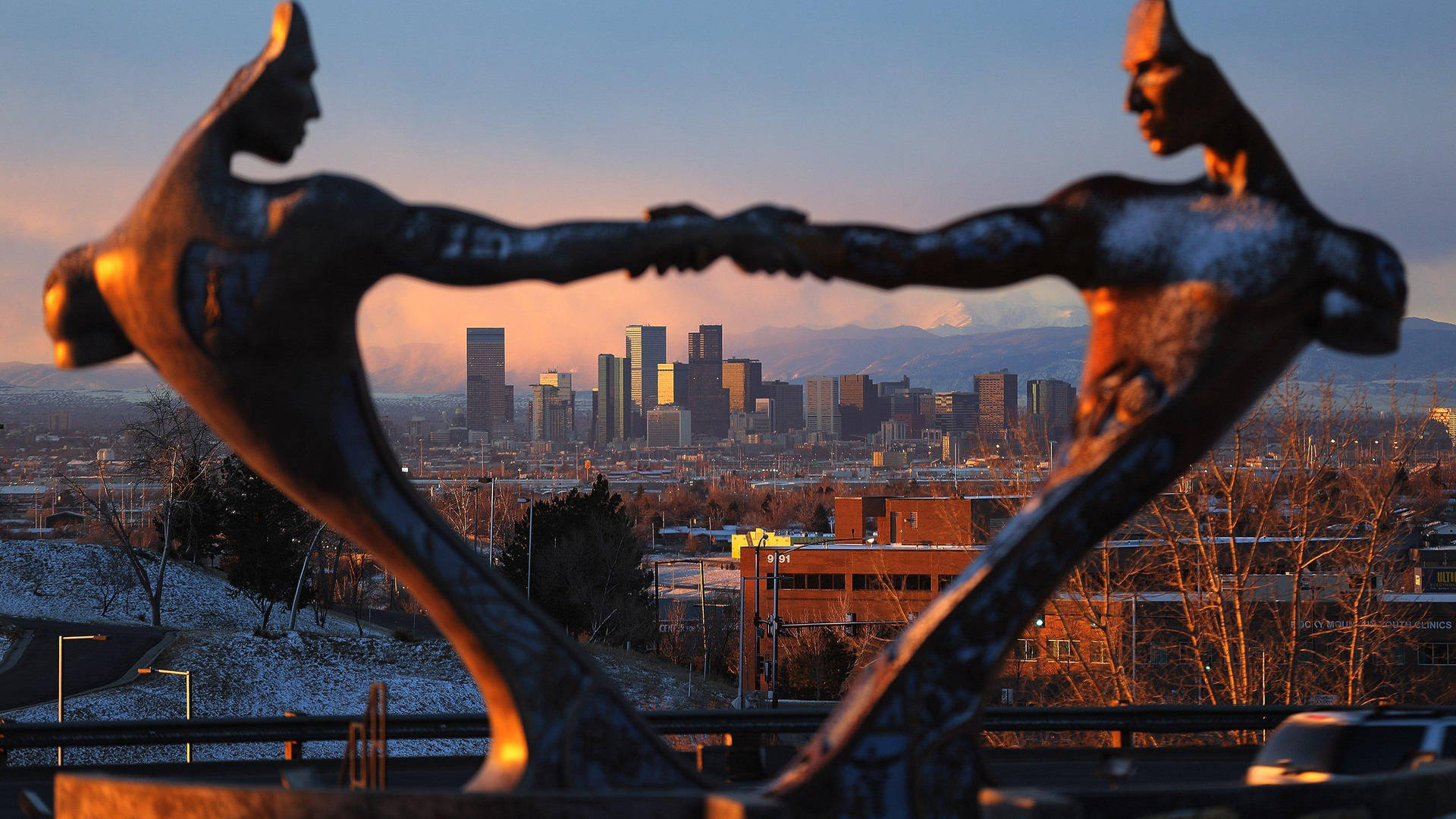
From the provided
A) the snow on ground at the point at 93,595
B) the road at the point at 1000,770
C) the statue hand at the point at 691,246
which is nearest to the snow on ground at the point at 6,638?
the snow on ground at the point at 93,595

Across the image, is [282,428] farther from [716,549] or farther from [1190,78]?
[716,549]

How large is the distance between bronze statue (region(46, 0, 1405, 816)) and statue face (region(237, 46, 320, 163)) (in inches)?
0.5

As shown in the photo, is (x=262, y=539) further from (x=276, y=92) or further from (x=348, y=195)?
(x=348, y=195)

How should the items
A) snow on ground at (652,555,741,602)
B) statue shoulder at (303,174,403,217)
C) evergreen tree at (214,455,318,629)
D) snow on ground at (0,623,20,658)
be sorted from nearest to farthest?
statue shoulder at (303,174,403,217)
snow on ground at (0,623,20,658)
evergreen tree at (214,455,318,629)
snow on ground at (652,555,741,602)

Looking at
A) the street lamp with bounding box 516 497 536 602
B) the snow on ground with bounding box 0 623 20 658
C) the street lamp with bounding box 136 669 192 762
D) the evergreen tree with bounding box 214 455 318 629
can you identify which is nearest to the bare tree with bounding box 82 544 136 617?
the evergreen tree with bounding box 214 455 318 629

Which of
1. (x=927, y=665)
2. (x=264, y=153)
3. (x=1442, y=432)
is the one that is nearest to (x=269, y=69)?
(x=264, y=153)

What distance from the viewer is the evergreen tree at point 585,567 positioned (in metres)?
58.8

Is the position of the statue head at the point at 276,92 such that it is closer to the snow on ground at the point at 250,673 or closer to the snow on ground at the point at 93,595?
the snow on ground at the point at 250,673

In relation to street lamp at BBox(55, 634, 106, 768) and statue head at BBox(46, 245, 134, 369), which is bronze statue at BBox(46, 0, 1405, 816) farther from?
street lamp at BBox(55, 634, 106, 768)

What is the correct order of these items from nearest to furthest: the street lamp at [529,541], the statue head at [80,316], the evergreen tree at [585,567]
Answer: the statue head at [80,316] → the street lamp at [529,541] → the evergreen tree at [585,567]

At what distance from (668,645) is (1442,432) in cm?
4166

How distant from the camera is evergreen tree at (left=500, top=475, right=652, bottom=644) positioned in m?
58.8

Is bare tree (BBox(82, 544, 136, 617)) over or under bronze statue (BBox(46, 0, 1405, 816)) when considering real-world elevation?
under

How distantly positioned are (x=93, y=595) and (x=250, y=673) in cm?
1791
